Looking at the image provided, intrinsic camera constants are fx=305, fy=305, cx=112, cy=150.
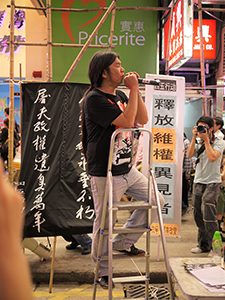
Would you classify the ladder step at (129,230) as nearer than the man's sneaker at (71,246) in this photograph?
Yes

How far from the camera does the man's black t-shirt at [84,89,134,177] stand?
213cm

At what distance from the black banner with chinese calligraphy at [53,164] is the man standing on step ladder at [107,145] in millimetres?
607

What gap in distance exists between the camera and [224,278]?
2029 mm

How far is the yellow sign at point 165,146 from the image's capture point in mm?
3531

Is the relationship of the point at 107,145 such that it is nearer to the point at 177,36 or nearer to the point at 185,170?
the point at 177,36

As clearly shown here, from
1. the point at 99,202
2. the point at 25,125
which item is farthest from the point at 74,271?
the point at 25,125

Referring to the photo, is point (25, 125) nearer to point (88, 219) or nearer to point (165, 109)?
point (88, 219)

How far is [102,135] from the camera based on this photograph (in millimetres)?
2223

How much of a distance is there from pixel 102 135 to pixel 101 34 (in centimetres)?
554

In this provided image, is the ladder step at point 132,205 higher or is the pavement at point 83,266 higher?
the ladder step at point 132,205

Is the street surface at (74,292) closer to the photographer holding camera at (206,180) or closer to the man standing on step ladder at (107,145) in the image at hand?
the man standing on step ladder at (107,145)

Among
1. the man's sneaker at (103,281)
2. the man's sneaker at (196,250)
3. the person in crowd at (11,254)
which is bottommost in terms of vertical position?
the man's sneaker at (196,250)

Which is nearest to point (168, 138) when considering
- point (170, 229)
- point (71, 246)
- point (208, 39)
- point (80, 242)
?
point (170, 229)

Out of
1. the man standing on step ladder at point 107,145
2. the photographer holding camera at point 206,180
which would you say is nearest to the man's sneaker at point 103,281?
the man standing on step ladder at point 107,145
